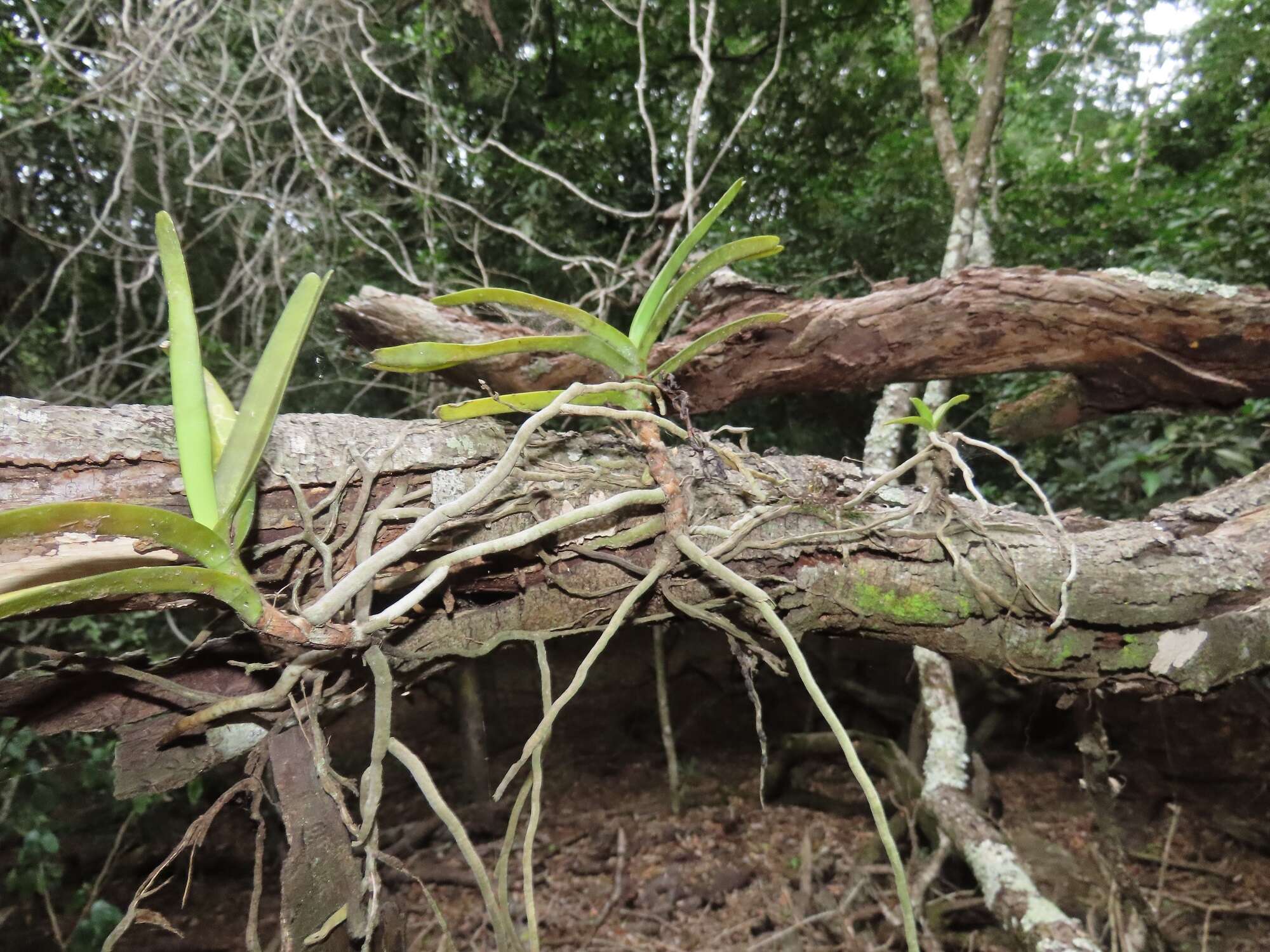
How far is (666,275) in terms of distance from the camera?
803 mm

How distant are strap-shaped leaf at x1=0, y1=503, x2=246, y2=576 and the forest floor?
6.02 feet

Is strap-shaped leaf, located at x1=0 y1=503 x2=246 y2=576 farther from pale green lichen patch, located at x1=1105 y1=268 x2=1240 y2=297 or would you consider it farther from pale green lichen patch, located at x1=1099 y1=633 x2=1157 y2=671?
pale green lichen patch, located at x1=1105 y1=268 x2=1240 y2=297

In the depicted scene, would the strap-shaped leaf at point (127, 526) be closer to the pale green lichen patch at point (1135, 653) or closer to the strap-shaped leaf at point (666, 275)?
the strap-shaped leaf at point (666, 275)

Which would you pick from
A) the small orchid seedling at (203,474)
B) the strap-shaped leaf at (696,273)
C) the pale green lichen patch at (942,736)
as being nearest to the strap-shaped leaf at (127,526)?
the small orchid seedling at (203,474)

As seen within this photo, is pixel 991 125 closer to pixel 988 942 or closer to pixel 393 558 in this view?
pixel 393 558

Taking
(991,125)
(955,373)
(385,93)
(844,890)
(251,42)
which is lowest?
(844,890)

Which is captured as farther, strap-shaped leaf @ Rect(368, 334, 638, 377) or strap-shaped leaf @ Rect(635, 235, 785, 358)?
strap-shaped leaf @ Rect(635, 235, 785, 358)

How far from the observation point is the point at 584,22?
9.23 feet

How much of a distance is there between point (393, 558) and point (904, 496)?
0.68 meters

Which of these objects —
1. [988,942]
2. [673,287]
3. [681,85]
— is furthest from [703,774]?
[681,85]

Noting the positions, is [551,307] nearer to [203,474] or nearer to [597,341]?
[597,341]

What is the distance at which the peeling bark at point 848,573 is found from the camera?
2.48ft

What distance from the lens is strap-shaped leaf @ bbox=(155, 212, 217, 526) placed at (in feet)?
1.77

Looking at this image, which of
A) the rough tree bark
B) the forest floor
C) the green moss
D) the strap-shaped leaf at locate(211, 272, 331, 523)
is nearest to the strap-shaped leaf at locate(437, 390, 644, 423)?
the strap-shaped leaf at locate(211, 272, 331, 523)
